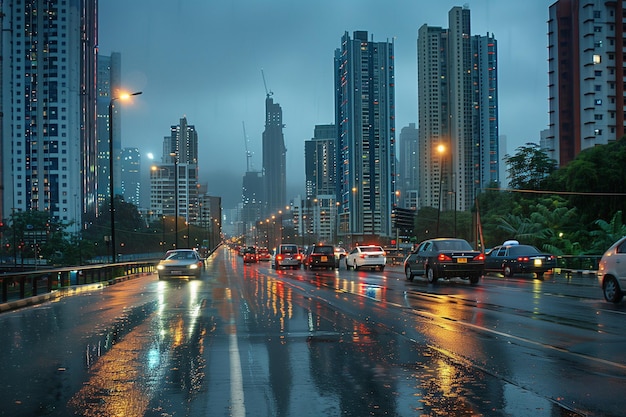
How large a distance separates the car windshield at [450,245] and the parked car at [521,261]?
7.51 m

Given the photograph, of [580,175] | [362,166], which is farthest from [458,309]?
[362,166]

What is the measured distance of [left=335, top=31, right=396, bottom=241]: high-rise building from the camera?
131 m

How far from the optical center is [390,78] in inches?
5502

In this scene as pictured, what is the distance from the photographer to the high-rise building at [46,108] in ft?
485

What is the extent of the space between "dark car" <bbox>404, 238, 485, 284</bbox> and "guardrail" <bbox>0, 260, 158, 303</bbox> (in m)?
14.1

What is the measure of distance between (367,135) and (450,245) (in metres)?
108

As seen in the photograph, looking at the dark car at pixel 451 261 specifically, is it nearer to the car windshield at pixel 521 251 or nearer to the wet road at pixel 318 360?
the car windshield at pixel 521 251

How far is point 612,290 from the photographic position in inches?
620

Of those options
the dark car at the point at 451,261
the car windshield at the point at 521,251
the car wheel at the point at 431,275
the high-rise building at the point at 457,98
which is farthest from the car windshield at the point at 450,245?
the high-rise building at the point at 457,98

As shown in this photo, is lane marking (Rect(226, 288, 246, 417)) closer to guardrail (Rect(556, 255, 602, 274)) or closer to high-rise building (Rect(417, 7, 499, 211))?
guardrail (Rect(556, 255, 602, 274))

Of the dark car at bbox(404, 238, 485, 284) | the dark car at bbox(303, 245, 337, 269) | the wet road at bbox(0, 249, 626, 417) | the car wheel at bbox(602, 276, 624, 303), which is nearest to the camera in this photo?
the wet road at bbox(0, 249, 626, 417)

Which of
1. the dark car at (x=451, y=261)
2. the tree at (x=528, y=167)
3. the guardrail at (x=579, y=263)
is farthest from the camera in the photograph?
the tree at (x=528, y=167)

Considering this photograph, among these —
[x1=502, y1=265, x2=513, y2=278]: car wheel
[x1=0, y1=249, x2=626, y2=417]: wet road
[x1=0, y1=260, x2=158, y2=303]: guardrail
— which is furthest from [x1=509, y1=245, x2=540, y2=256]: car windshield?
[x1=0, y1=260, x2=158, y2=303]: guardrail

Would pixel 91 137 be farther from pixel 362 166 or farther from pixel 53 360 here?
pixel 53 360
